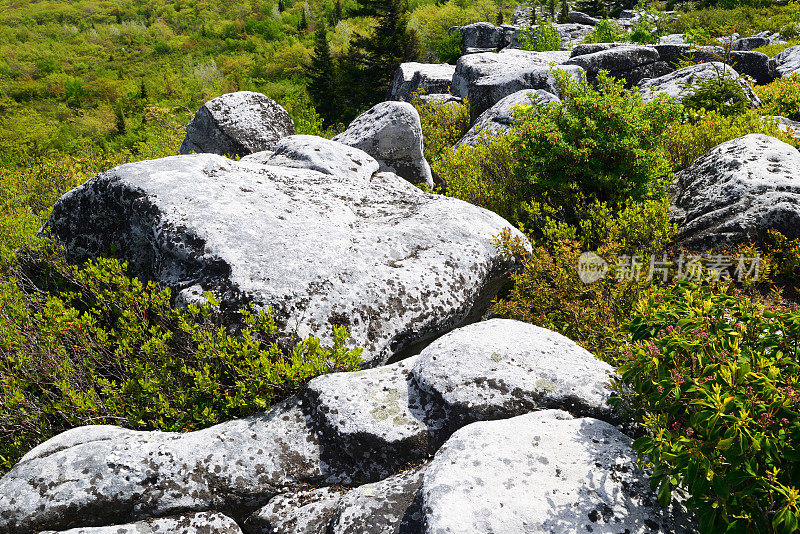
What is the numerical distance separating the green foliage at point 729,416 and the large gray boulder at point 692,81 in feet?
31.4

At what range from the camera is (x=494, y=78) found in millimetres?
14242

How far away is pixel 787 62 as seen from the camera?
18.5 m

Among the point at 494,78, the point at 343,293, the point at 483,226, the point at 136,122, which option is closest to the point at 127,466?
the point at 343,293

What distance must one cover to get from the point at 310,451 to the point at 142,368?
5.75ft

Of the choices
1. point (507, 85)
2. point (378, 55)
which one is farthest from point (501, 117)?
point (378, 55)

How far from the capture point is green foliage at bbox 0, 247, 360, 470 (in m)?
4.01

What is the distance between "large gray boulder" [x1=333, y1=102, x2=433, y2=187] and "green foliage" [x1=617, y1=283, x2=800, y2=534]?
7.40 m

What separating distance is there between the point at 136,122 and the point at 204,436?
43268 mm

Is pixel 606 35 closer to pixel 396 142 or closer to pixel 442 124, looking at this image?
pixel 442 124

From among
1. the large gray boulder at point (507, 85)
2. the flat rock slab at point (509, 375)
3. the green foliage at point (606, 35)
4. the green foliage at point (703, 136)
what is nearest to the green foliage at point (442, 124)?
the large gray boulder at point (507, 85)

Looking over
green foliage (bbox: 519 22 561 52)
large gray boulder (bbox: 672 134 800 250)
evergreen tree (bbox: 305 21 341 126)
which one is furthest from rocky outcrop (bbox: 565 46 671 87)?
evergreen tree (bbox: 305 21 341 126)

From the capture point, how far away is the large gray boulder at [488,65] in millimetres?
14812

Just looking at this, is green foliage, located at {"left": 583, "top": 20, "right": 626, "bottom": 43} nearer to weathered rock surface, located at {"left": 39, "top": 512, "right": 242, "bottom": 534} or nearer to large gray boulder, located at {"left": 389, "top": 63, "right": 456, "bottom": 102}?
large gray boulder, located at {"left": 389, "top": 63, "right": 456, "bottom": 102}

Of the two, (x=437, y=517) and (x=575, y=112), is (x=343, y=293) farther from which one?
(x=575, y=112)
